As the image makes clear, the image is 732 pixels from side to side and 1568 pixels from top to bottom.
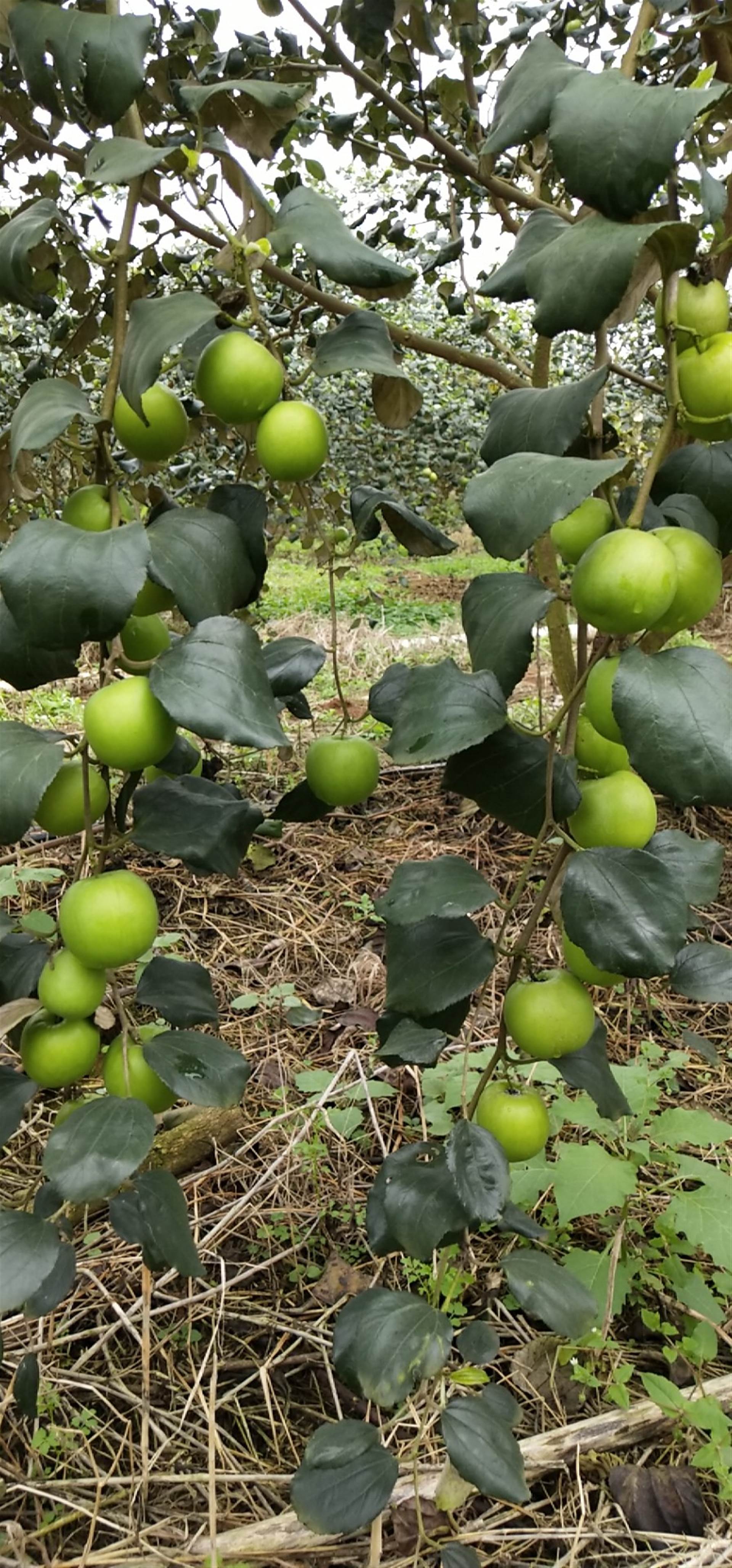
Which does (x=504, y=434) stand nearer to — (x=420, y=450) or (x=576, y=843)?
(x=576, y=843)

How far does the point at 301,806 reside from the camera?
3.33 ft

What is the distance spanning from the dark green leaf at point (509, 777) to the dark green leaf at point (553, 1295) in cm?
48

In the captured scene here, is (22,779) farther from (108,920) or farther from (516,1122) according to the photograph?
(516,1122)

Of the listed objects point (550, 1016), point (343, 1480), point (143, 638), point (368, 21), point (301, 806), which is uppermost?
point (368, 21)

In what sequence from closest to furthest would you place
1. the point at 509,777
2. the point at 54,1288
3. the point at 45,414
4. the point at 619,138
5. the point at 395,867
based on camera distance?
the point at 619,138, the point at 45,414, the point at 509,777, the point at 54,1288, the point at 395,867

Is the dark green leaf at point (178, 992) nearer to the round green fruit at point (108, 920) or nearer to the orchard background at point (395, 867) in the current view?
the orchard background at point (395, 867)

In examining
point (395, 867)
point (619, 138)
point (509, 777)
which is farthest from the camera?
point (395, 867)

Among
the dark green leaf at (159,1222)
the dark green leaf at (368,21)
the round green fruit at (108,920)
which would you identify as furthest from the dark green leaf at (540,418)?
the dark green leaf at (368,21)

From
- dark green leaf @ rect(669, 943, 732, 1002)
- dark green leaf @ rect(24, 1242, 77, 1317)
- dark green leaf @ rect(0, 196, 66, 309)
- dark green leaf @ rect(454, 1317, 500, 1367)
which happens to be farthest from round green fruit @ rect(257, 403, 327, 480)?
dark green leaf @ rect(454, 1317, 500, 1367)

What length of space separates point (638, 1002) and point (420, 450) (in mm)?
3735

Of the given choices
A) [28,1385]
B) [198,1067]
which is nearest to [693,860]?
[198,1067]

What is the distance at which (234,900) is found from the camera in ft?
8.45

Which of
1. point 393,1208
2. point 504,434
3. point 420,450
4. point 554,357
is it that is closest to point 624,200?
point 504,434

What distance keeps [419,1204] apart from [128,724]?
471 millimetres
